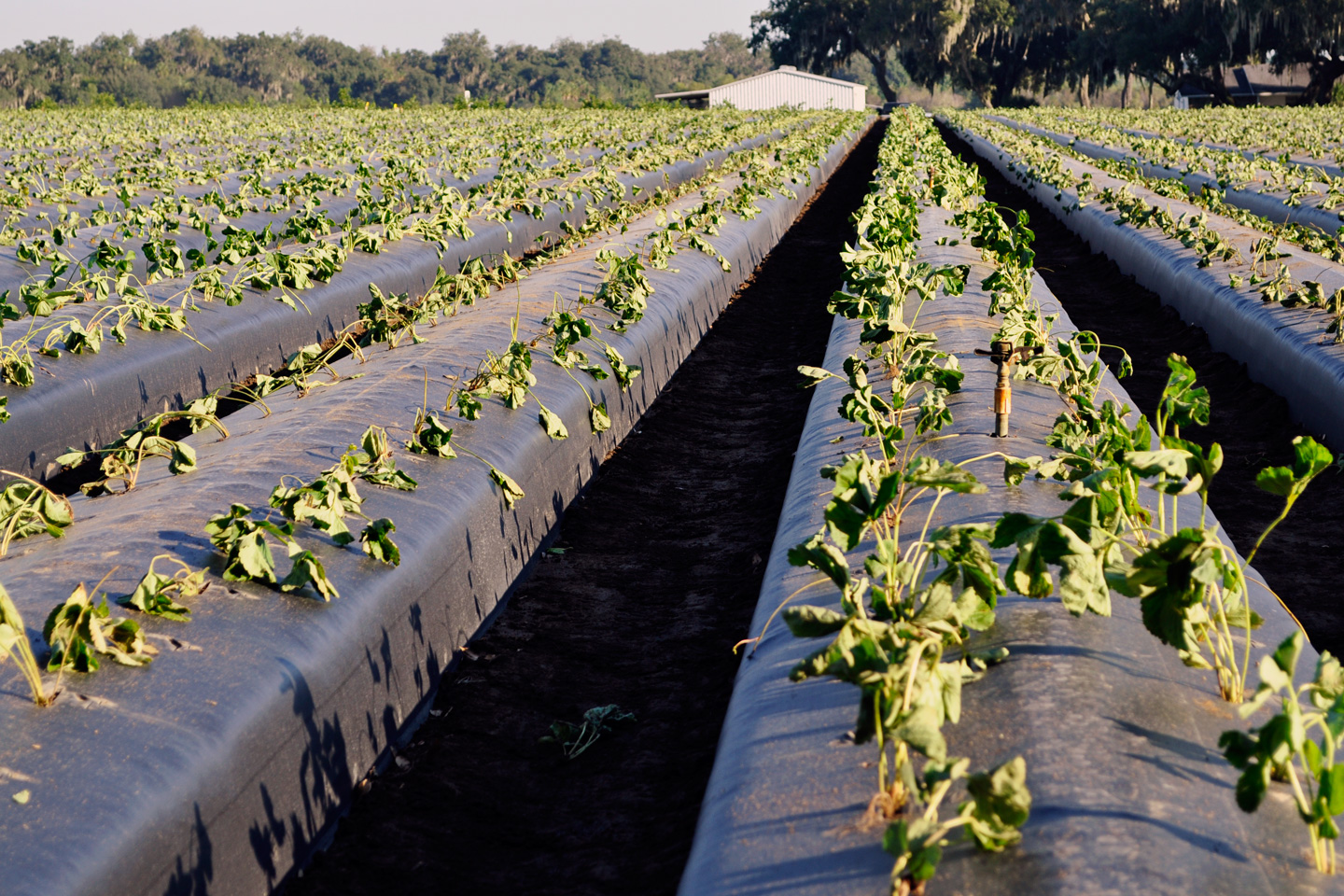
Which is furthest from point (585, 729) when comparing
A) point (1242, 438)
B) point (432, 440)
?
point (1242, 438)

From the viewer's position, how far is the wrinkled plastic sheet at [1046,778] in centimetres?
219

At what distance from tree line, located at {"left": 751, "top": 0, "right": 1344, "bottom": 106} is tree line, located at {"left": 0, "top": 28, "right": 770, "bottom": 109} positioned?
20024mm

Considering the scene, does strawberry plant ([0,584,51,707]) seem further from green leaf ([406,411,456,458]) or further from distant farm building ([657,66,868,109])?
distant farm building ([657,66,868,109])

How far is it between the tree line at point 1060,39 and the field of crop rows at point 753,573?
48.5m

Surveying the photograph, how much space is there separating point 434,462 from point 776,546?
5.33ft

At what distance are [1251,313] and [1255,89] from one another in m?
67.7

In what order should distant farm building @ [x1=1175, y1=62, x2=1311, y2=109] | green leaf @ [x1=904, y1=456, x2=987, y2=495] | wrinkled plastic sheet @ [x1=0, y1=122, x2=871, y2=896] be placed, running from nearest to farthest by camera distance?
wrinkled plastic sheet @ [x1=0, y1=122, x2=871, y2=896] → green leaf @ [x1=904, y1=456, x2=987, y2=495] → distant farm building @ [x1=1175, y1=62, x2=1311, y2=109]

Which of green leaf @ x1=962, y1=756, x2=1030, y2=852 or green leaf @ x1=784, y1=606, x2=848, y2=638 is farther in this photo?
green leaf @ x1=784, y1=606, x2=848, y2=638

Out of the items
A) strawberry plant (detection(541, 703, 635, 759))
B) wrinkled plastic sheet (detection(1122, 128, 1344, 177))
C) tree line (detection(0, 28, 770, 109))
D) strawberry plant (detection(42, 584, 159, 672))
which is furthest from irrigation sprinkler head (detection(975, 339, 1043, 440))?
tree line (detection(0, 28, 770, 109))

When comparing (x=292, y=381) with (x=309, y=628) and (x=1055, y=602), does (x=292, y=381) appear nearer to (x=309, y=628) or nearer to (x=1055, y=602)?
(x=309, y=628)

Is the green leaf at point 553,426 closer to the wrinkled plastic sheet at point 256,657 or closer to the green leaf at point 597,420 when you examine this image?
the wrinkled plastic sheet at point 256,657

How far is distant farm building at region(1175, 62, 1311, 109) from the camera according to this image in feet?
206

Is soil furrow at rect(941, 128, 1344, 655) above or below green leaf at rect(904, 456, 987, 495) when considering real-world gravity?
below

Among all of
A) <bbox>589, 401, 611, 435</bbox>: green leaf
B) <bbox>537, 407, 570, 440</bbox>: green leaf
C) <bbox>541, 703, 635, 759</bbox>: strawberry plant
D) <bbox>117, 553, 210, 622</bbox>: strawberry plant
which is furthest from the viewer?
<bbox>589, 401, 611, 435</bbox>: green leaf
